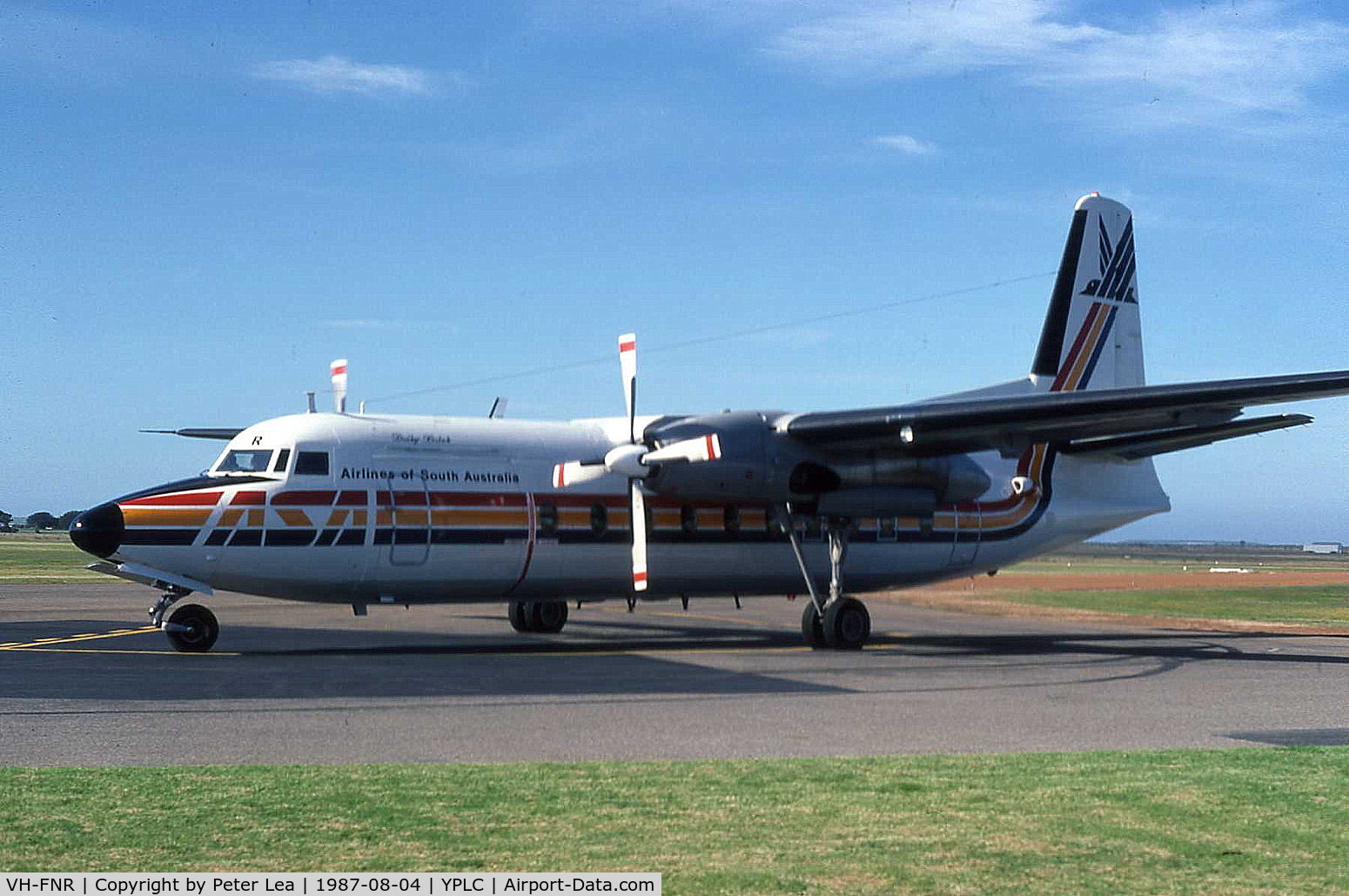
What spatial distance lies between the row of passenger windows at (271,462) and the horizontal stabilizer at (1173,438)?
46.7 feet

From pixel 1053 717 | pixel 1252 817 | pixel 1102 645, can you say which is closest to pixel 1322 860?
pixel 1252 817

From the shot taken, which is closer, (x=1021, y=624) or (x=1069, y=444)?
(x=1069, y=444)

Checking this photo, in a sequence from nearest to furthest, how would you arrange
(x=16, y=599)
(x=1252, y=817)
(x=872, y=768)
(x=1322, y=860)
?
1. (x=1322, y=860)
2. (x=1252, y=817)
3. (x=872, y=768)
4. (x=16, y=599)

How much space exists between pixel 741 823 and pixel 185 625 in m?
13.6

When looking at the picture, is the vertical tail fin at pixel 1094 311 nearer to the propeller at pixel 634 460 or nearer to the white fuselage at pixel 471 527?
the white fuselage at pixel 471 527

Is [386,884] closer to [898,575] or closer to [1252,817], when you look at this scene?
[1252,817]

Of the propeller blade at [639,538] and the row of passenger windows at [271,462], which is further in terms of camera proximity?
the propeller blade at [639,538]

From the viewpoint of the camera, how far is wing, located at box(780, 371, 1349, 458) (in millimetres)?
19562

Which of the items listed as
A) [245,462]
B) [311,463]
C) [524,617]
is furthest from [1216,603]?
[245,462]

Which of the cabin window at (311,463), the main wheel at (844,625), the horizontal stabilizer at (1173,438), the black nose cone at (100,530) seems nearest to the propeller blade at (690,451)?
the main wheel at (844,625)

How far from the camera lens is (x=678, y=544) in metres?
22.7

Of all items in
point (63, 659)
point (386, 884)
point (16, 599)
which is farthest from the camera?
point (16, 599)

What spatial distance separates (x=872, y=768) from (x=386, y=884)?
177 inches

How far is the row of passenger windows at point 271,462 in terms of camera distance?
1964cm
